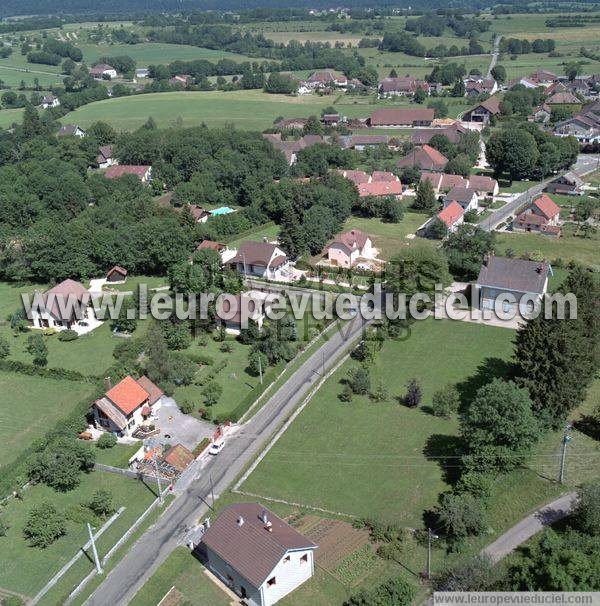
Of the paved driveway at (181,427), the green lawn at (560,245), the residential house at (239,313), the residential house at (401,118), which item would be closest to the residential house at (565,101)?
the residential house at (401,118)

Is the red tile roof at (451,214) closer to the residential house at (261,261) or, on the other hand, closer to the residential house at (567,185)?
the residential house at (567,185)

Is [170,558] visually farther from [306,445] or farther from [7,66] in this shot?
[7,66]

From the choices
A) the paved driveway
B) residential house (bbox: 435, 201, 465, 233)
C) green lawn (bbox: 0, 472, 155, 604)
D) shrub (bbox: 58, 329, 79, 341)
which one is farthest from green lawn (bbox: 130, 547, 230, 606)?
residential house (bbox: 435, 201, 465, 233)

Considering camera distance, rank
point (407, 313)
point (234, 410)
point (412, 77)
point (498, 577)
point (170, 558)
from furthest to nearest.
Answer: point (412, 77)
point (407, 313)
point (234, 410)
point (170, 558)
point (498, 577)

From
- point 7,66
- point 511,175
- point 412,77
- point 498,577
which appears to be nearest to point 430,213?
point 511,175

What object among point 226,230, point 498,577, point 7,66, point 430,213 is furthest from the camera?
point 7,66

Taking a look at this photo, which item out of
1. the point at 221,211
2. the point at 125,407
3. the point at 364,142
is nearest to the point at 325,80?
the point at 364,142

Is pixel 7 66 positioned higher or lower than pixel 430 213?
higher

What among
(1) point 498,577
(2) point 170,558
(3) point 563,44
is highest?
(3) point 563,44
